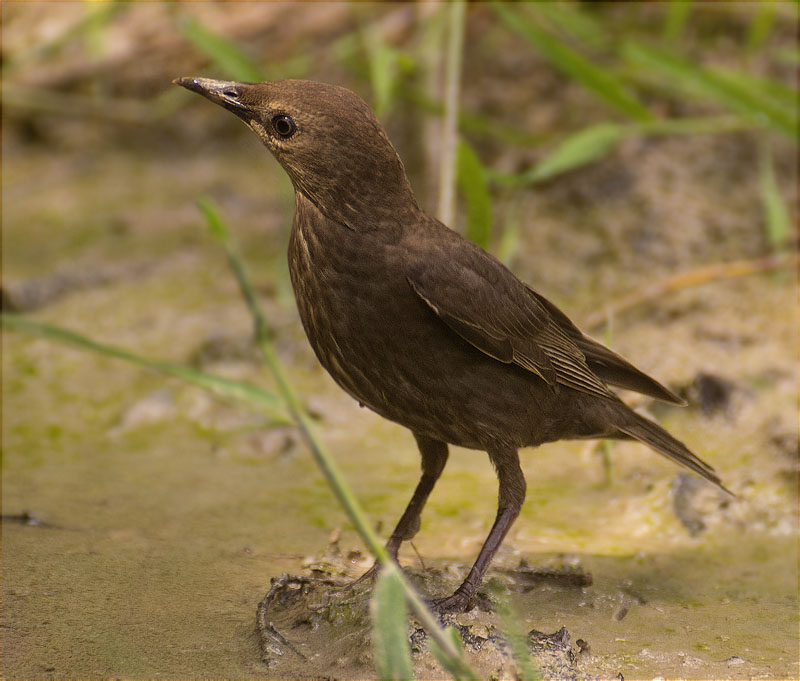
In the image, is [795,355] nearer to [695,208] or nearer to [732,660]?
[695,208]

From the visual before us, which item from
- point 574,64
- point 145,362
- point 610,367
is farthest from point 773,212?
point 145,362

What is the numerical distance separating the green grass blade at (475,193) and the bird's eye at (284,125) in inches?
61.9

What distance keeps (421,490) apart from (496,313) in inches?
25.5

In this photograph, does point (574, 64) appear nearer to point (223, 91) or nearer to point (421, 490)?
point (223, 91)

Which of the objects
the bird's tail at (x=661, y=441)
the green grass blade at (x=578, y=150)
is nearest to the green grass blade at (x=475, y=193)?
the green grass blade at (x=578, y=150)

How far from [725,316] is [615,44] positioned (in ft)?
5.34

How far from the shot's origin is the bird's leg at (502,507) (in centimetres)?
281

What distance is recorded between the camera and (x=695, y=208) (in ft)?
17.9

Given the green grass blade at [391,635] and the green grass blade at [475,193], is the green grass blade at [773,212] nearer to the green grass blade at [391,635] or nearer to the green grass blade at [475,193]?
the green grass blade at [475,193]

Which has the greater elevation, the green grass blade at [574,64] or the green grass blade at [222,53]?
the green grass blade at [574,64]

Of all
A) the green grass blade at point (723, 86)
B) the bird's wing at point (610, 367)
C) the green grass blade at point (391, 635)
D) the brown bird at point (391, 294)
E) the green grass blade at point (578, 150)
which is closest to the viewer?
the green grass blade at point (391, 635)

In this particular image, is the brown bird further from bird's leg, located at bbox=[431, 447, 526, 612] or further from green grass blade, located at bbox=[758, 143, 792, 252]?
green grass blade, located at bbox=[758, 143, 792, 252]

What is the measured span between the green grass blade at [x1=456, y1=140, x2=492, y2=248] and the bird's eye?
Answer: 5.16 feet

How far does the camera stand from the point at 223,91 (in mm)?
2863
